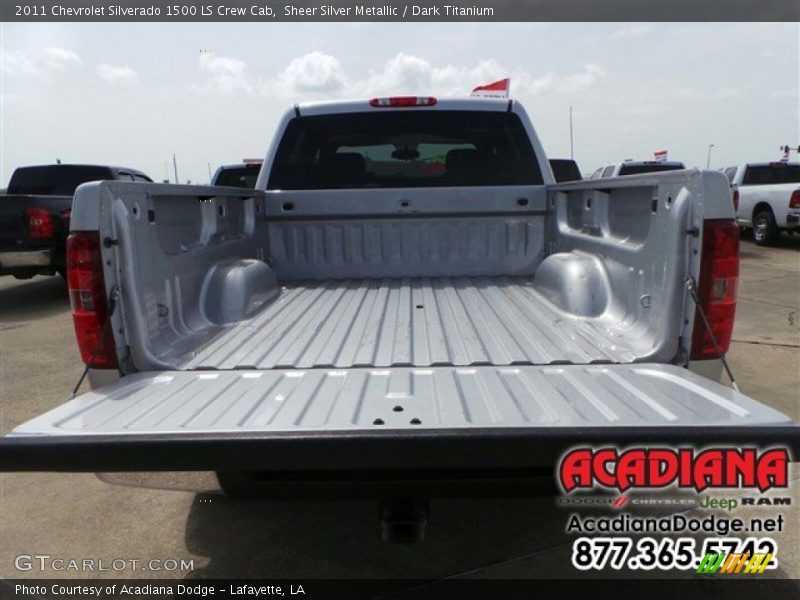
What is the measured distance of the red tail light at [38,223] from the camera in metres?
8.16

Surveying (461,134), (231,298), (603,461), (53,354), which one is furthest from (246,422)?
(53,354)

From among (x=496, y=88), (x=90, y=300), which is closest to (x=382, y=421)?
(x=90, y=300)

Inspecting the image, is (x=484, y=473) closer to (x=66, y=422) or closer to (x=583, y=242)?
(x=66, y=422)

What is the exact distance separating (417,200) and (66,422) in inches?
103

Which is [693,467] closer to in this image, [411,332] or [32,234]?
[411,332]

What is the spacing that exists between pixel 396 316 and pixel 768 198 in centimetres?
1381

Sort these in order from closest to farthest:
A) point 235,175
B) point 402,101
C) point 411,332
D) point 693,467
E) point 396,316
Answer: point 693,467 < point 411,332 < point 396,316 < point 402,101 < point 235,175

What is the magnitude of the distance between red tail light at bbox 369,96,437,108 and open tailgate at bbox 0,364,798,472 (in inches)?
93.6

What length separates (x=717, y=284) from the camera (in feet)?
7.02

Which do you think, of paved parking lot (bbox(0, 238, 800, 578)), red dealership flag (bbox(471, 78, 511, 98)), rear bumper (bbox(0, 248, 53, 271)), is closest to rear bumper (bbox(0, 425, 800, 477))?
paved parking lot (bbox(0, 238, 800, 578))

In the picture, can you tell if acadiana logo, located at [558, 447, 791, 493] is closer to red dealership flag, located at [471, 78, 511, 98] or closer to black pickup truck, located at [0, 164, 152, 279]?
red dealership flag, located at [471, 78, 511, 98]

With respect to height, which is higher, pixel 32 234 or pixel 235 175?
pixel 235 175

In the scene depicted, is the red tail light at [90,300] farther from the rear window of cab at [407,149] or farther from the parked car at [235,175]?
the parked car at [235,175]

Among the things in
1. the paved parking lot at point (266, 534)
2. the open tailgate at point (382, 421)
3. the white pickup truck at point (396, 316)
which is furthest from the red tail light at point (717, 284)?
the paved parking lot at point (266, 534)
